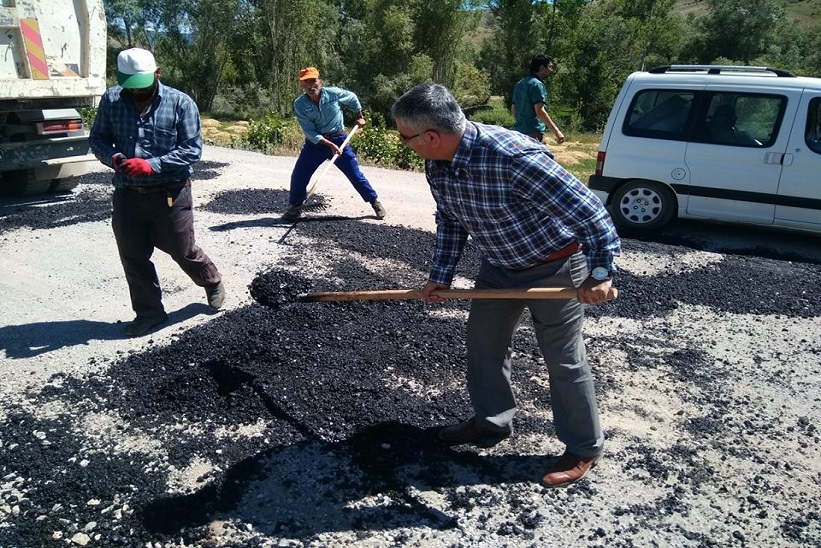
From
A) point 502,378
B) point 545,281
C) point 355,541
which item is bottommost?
point 355,541

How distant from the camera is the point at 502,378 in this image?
321 cm

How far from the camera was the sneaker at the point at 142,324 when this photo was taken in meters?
4.52

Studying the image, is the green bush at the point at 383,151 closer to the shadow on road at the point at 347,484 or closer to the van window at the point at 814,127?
the van window at the point at 814,127

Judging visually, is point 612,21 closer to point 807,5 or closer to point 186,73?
point 186,73

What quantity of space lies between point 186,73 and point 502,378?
30.9m

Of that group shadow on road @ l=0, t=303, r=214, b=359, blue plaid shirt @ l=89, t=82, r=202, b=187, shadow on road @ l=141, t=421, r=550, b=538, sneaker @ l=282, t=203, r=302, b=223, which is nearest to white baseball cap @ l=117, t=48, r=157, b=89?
blue plaid shirt @ l=89, t=82, r=202, b=187

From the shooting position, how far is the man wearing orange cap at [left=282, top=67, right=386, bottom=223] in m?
6.89

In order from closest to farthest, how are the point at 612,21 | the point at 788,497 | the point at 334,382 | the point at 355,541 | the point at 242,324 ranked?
the point at 355,541 → the point at 788,497 → the point at 334,382 → the point at 242,324 → the point at 612,21

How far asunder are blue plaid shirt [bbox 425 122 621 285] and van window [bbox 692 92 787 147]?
5348 millimetres


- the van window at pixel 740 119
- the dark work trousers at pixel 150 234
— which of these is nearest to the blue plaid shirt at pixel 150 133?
the dark work trousers at pixel 150 234

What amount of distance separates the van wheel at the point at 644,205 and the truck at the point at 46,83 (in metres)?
6.72

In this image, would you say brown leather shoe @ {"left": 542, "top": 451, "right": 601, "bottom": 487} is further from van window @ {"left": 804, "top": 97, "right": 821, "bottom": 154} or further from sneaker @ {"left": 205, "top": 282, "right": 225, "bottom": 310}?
van window @ {"left": 804, "top": 97, "right": 821, "bottom": 154}

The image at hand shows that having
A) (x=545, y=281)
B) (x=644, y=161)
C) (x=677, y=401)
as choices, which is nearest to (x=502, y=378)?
(x=545, y=281)

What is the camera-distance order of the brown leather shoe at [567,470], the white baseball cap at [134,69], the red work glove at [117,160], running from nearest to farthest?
the brown leather shoe at [567,470]
the white baseball cap at [134,69]
the red work glove at [117,160]
